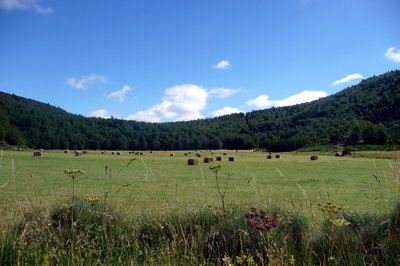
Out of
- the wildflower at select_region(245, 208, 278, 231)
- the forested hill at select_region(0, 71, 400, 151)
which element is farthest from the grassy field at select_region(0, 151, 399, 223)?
the forested hill at select_region(0, 71, 400, 151)

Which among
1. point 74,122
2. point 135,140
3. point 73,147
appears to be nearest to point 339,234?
point 73,147

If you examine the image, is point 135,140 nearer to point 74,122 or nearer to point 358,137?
point 74,122

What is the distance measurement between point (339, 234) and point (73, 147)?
457 feet

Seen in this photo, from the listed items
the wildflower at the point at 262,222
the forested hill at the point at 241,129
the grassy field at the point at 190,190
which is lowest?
the grassy field at the point at 190,190

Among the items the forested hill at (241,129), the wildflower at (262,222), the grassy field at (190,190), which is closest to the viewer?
the wildflower at (262,222)

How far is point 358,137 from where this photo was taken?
11544 centimetres

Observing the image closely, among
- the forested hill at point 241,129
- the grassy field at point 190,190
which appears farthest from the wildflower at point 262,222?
the forested hill at point 241,129

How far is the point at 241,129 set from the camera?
7357 inches

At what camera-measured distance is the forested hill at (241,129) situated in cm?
12072

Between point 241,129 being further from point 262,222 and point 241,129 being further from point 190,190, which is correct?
point 262,222

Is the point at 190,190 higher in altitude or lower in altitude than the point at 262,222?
lower

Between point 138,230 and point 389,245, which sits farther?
point 138,230

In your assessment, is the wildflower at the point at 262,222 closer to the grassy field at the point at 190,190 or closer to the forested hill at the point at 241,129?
the grassy field at the point at 190,190

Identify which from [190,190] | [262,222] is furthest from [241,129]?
[262,222]
